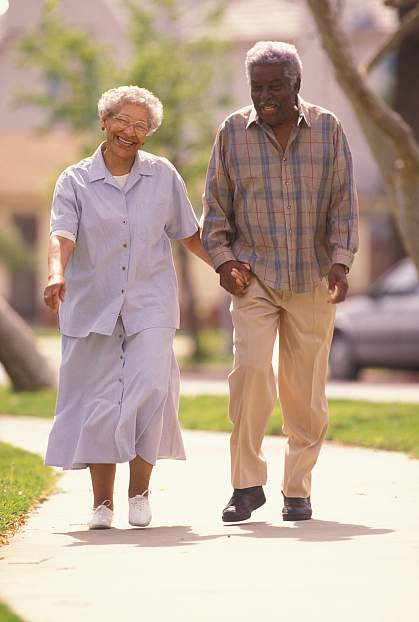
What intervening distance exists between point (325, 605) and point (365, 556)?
96cm

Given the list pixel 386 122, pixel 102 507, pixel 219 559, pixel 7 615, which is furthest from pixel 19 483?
pixel 386 122

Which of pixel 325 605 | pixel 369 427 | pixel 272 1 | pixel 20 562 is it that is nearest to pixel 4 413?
pixel 369 427

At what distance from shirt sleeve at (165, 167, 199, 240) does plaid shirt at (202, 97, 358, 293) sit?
12cm

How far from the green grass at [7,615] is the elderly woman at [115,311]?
2.21 metres

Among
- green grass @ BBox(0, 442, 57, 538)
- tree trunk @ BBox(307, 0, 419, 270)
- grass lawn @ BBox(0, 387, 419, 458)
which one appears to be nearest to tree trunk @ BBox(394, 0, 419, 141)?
grass lawn @ BBox(0, 387, 419, 458)

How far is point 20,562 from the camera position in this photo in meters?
6.43

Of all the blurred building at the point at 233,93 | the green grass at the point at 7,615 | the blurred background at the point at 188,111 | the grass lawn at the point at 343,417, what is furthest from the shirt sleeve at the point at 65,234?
the blurred building at the point at 233,93

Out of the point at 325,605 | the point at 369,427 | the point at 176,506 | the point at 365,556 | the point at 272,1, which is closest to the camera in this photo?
the point at 325,605

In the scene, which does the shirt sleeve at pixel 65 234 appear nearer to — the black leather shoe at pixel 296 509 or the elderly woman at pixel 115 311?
the elderly woman at pixel 115 311

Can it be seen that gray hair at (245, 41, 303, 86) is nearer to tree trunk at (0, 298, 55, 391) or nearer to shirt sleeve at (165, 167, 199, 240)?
shirt sleeve at (165, 167, 199, 240)

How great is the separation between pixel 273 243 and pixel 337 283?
327 mm

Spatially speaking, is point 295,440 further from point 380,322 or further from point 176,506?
point 380,322

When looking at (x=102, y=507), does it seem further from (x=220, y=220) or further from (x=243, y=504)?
(x=220, y=220)

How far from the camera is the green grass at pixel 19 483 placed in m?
7.78
